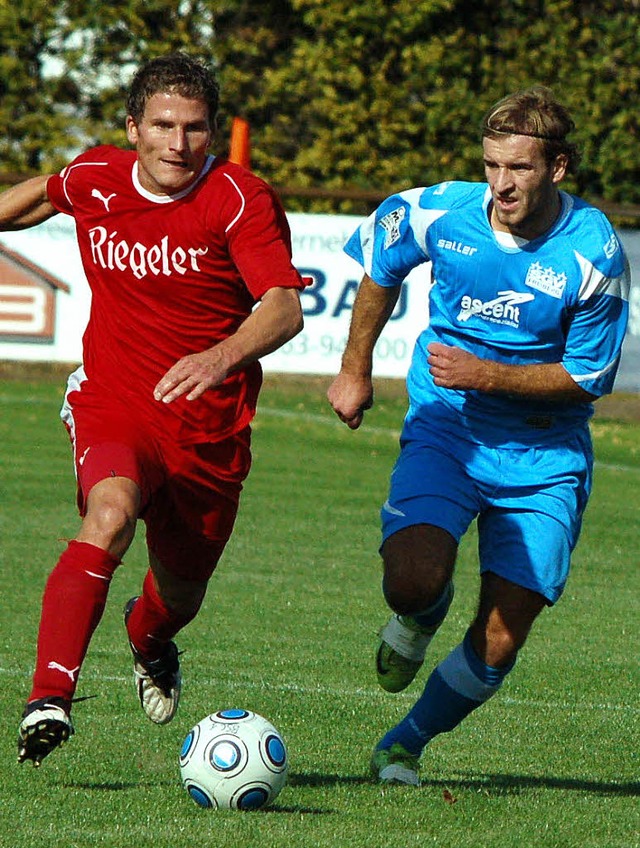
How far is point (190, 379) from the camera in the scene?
4.89 metres

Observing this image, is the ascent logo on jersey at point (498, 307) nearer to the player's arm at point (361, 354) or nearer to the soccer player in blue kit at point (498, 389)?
the soccer player in blue kit at point (498, 389)

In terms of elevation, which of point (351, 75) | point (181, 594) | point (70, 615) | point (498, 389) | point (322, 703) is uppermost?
point (498, 389)

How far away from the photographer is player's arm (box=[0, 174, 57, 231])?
19.6 feet

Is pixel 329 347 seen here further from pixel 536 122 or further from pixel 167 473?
pixel 536 122

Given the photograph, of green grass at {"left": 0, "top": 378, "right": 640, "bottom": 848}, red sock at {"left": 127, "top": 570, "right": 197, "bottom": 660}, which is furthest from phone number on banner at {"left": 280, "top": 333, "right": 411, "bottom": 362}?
red sock at {"left": 127, "top": 570, "right": 197, "bottom": 660}

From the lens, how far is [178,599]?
618cm

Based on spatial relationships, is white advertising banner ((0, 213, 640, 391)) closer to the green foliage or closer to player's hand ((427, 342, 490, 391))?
the green foliage

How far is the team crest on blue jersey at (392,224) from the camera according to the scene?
573 centimetres

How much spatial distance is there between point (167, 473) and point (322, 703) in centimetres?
150

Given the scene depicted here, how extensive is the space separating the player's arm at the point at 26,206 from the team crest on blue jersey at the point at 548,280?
1.71m

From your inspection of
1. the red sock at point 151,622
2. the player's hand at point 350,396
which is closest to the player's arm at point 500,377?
the player's hand at point 350,396

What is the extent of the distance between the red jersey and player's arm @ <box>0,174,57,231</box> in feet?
0.75

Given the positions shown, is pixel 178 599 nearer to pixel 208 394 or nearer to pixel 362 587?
pixel 208 394

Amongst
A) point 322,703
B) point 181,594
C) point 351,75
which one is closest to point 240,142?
point 351,75
